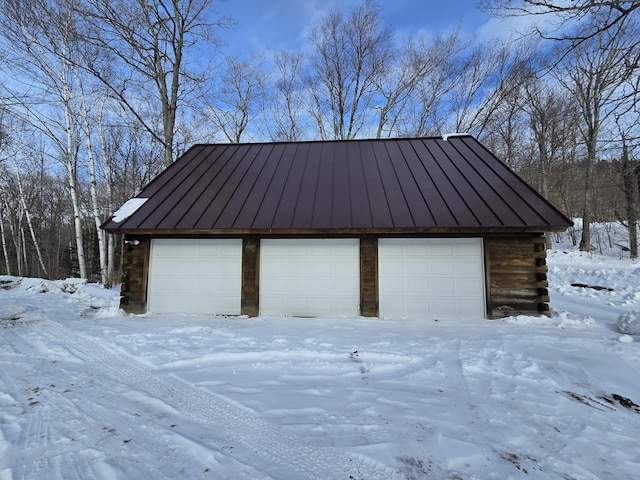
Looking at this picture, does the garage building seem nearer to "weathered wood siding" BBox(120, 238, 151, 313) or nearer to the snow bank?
"weathered wood siding" BBox(120, 238, 151, 313)

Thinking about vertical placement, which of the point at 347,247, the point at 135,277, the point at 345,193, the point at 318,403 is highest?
the point at 345,193

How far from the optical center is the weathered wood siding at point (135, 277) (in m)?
7.36

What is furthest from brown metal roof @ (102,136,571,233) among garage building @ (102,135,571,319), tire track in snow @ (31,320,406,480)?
tire track in snow @ (31,320,406,480)

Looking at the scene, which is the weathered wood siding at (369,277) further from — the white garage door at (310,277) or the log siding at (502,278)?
the white garage door at (310,277)

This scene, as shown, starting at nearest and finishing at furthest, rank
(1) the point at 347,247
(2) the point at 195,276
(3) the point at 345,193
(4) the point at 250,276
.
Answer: (1) the point at 347,247
(4) the point at 250,276
(2) the point at 195,276
(3) the point at 345,193

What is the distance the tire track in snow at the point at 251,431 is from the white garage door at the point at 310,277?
11.6ft

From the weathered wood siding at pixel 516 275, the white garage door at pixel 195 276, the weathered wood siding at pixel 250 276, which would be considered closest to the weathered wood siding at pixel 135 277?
the white garage door at pixel 195 276

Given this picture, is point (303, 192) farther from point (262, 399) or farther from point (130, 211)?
point (262, 399)

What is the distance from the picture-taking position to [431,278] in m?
6.86

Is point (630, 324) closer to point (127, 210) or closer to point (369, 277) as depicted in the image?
point (369, 277)

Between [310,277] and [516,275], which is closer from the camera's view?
[516,275]

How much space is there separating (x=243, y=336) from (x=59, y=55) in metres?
13.4

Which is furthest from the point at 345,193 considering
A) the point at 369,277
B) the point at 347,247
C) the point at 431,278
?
the point at 431,278

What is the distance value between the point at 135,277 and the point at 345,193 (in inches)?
229
